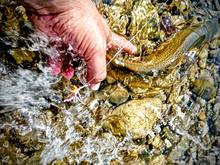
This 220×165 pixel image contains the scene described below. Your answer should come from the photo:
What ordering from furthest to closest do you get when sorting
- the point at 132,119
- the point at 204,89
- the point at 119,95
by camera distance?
the point at 204,89
the point at 119,95
the point at 132,119

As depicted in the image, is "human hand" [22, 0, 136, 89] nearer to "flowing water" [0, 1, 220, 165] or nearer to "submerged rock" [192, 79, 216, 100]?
"flowing water" [0, 1, 220, 165]

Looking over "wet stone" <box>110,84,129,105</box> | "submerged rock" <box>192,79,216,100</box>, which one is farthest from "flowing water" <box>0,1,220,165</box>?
"submerged rock" <box>192,79,216,100</box>

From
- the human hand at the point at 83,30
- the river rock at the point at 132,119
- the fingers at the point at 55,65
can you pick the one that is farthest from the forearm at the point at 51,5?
the river rock at the point at 132,119

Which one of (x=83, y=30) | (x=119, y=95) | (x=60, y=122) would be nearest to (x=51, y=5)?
(x=83, y=30)

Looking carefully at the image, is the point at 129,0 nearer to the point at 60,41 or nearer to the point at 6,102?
the point at 60,41

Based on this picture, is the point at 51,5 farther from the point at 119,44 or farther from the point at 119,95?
the point at 119,95

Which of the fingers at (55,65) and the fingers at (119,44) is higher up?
the fingers at (119,44)

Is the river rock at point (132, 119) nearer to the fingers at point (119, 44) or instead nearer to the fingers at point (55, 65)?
the fingers at point (119, 44)
